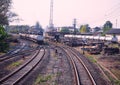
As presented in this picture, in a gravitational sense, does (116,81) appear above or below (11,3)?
below

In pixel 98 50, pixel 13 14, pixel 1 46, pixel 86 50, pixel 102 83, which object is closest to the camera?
pixel 102 83

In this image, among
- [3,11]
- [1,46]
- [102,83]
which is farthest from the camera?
[3,11]

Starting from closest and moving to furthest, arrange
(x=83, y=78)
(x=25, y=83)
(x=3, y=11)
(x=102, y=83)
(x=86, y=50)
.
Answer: (x=25, y=83) < (x=102, y=83) < (x=83, y=78) < (x=86, y=50) < (x=3, y=11)

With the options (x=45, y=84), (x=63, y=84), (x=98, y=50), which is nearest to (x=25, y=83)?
(x=45, y=84)

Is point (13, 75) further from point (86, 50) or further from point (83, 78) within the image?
point (86, 50)

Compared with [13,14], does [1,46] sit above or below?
A: below

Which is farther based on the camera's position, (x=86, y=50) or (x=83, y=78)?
(x=86, y=50)

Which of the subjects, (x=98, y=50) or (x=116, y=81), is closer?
(x=116, y=81)

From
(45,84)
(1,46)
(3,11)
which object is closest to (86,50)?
(1,46)

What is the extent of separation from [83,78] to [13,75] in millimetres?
4935

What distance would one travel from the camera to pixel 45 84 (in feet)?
56.5

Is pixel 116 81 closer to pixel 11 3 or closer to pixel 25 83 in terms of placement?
pixel 25 83

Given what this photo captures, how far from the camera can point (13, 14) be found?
249ft

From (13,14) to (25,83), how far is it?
60515 mm
